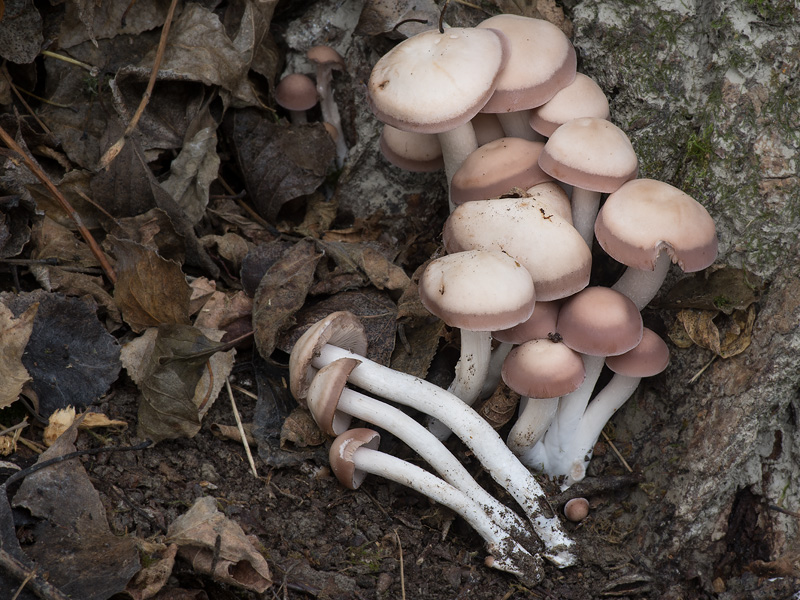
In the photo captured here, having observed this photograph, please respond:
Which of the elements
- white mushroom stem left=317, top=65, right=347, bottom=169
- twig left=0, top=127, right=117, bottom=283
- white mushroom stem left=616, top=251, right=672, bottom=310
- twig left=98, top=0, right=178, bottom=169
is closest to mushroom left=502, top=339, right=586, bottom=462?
white mushroom stem left=616, top=251, right=672, bottom=310

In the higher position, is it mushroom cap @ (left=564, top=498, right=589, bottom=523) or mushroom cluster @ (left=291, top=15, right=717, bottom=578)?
mushroom cluster @ (left=291, top=15, right=717, bottom=578)

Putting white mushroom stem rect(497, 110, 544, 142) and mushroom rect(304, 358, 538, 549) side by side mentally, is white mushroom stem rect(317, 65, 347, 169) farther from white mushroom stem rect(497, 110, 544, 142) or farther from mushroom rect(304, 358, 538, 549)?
mushroom rect(304, 358, 538, 549)

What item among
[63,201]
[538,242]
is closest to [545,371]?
[538,242]

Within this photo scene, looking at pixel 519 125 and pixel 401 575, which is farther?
pixel 519 125

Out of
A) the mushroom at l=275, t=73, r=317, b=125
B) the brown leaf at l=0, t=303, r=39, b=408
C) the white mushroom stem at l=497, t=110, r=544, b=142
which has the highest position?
the white mushroom stem at l=497, t=110, r=544, b=142

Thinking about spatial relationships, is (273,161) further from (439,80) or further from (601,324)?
(601,324)

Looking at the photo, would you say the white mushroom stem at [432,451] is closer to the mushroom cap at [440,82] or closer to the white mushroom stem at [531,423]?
the white mushroom stem at [531,423]
